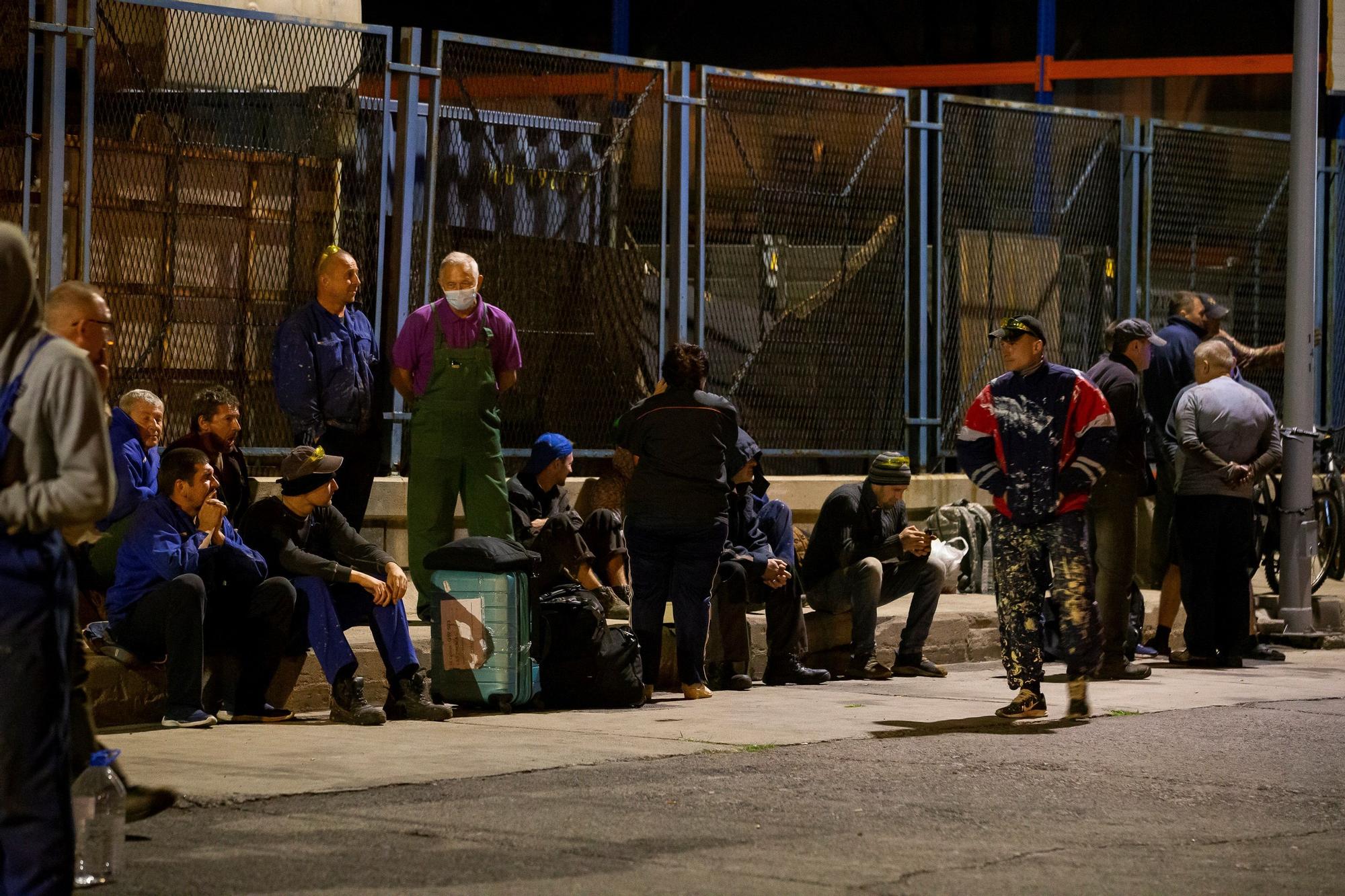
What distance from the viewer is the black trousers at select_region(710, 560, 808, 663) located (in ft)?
35.8

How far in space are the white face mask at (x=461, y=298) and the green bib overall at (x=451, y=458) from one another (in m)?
0.08

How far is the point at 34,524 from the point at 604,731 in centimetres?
490

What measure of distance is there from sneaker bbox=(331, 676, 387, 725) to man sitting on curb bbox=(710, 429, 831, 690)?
248cm

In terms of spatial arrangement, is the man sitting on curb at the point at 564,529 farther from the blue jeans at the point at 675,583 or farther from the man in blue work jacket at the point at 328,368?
the man in blue work jacket at the point at 328,368

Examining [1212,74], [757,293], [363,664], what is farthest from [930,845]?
[1212,74]

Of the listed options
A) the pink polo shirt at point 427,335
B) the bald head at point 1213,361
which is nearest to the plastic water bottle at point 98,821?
the pink polo shirt at point 427,335

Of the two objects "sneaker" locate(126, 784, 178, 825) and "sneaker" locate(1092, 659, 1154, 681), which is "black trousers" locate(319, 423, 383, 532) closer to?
"sneaker" locate(1092, 659, 1154, 681)

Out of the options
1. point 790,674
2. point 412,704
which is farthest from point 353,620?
point 790,674

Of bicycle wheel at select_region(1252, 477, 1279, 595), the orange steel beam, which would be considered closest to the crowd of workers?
bicycle wheel at select_region(1252, 477, 1279, 595)

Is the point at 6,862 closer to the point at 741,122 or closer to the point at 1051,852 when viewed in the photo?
the point at 1051,852

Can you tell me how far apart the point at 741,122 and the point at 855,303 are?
155cm

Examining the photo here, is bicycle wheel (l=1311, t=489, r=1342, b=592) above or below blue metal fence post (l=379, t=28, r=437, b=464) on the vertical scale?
below

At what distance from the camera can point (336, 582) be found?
924 centimetres

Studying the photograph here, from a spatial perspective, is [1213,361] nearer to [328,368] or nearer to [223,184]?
[328,368]
